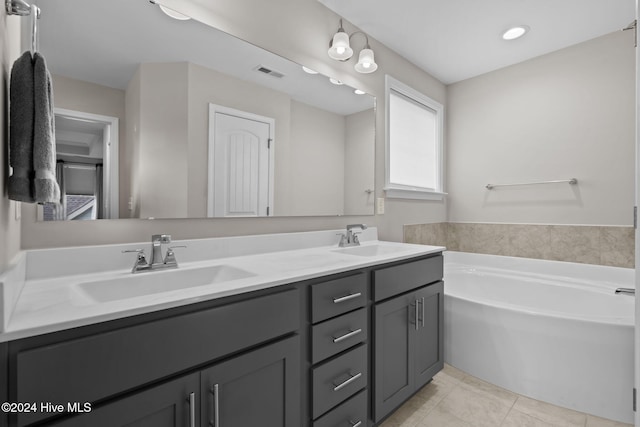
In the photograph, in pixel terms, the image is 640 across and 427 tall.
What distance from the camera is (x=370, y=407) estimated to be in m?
1.39

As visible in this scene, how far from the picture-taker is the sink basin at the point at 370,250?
6.13 feet

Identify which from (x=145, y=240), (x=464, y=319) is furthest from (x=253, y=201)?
(x=464, y=319)

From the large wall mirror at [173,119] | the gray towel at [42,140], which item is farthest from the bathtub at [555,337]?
the gray towel at [42,140]

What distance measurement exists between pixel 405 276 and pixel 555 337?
0.99 meters

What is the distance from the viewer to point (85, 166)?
1121 mm

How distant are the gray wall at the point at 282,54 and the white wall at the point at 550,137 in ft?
2.20

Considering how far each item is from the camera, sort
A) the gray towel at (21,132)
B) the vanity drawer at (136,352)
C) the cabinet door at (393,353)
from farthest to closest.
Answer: the cabinet door at (393,353) < the gray towel at (21,132) < the vanity drawer at (136,352)

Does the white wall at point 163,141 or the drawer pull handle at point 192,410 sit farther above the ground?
the white wall at point 163,141

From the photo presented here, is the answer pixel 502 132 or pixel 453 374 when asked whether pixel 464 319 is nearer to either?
pixel 453 374

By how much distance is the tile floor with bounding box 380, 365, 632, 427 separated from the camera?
5.17 ft

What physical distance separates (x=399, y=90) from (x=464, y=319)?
1836 millimetres

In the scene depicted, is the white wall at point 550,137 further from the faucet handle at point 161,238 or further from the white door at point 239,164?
the faucet handle at point 161,238

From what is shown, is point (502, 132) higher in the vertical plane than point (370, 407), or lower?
higher

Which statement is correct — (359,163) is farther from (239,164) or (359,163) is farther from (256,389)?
(256,389)
